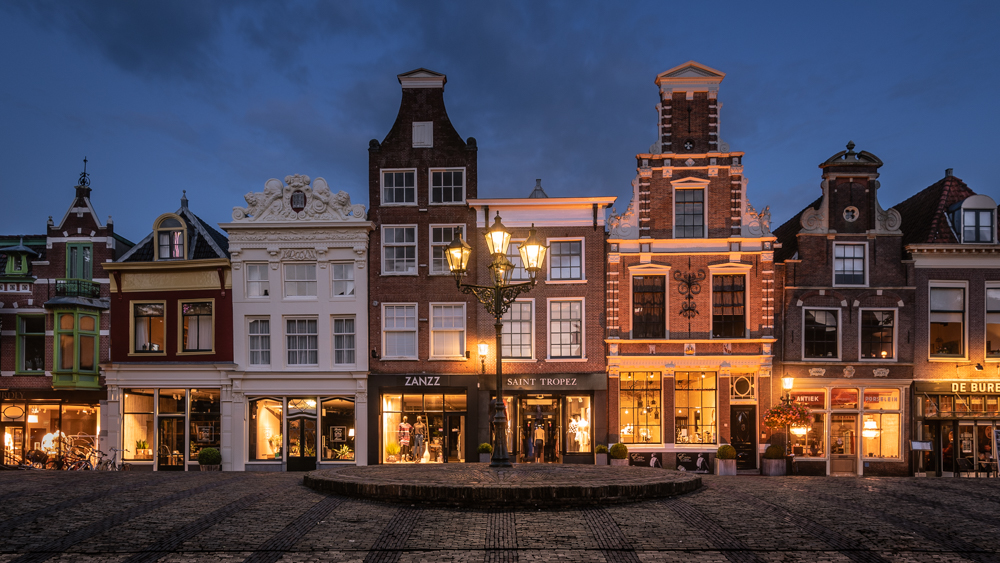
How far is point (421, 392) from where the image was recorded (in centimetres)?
2753

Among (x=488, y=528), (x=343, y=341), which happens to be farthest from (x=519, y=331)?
(x=488, y=528)

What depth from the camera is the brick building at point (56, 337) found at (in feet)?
93.3

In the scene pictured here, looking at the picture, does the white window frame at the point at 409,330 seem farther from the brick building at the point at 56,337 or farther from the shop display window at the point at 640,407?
the brick building at the point at 56,337

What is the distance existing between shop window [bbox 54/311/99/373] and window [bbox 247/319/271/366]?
680 centimetres

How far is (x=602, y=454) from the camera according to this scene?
26109 millimetres

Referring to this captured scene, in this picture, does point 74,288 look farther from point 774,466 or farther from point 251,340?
point 774,466

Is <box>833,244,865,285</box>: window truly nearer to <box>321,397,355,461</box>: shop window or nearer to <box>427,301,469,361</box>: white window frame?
<box>427,301,469,361</box>: white window frame

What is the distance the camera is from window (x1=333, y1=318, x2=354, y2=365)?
27828 mm

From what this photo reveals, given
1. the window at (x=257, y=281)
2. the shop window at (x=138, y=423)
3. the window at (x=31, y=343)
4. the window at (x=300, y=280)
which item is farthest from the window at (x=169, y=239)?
the window at (x=31, y=343)

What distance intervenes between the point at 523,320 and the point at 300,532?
17.4 meters

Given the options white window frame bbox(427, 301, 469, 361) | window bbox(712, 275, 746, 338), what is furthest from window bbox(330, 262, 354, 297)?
window bbox(712, 275, 746, 338)

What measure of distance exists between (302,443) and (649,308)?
14530mm

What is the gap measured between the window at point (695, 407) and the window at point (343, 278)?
1317 centimetres

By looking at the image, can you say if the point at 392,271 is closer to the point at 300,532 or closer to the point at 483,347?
the point at 483,347
